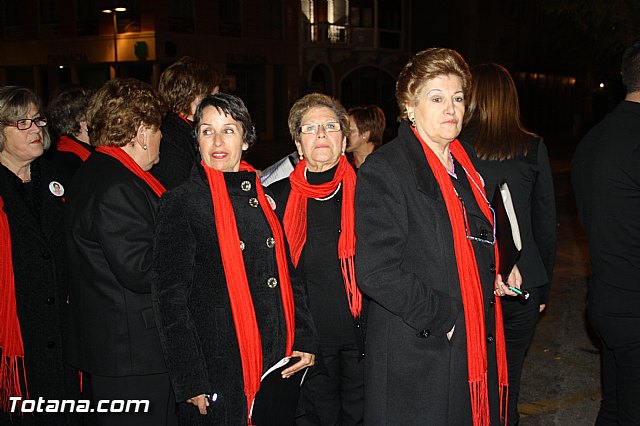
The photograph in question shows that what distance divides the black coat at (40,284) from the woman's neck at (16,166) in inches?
1.7

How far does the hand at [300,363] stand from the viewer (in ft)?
10.2

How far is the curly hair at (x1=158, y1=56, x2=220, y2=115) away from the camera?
4375 mm

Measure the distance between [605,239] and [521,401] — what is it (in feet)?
6.10

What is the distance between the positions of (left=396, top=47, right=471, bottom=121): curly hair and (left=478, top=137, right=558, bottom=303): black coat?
0.80 meters

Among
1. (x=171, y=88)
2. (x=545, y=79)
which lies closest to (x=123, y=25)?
(x=171, y=88)

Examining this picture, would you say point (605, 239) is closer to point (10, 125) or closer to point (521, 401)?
point (521, 401)

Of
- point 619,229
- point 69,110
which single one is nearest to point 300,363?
point 619,229

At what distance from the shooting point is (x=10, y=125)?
11.8 feet

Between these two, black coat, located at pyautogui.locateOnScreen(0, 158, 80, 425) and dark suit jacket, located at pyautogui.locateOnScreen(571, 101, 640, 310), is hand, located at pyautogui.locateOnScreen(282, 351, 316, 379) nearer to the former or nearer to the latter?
black coat, located at pyautogui.locateOnScreen(0, 158, 80, 425)

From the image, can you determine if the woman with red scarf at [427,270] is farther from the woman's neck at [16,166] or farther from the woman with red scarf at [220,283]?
the woman's neck at [16,166]

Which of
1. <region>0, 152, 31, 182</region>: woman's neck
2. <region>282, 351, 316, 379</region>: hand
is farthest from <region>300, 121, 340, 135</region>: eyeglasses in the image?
<region>0, 152, 31, 182</region>: woman's neck

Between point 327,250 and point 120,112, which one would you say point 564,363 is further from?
point 120,112

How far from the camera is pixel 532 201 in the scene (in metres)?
3.68

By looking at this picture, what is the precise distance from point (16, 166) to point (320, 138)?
177 cm
